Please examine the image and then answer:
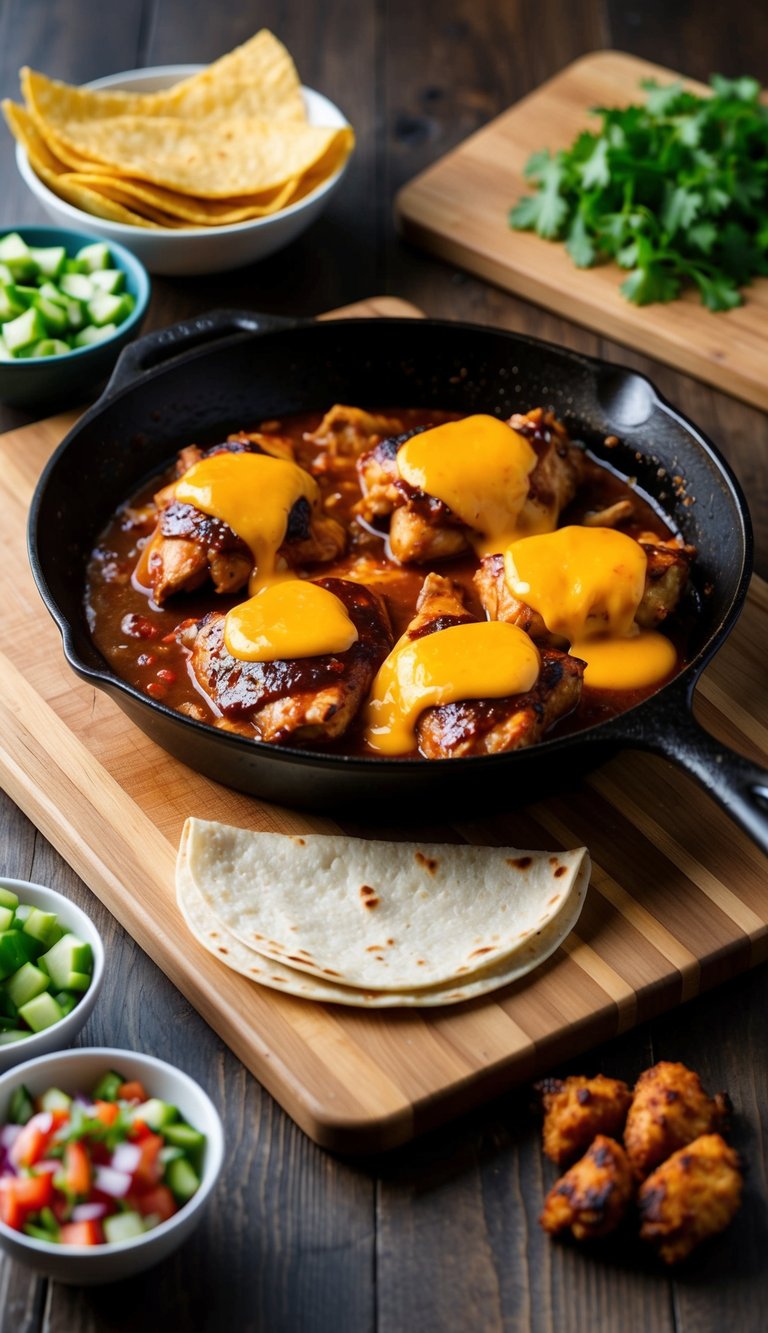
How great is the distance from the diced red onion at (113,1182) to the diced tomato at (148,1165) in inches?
1.1

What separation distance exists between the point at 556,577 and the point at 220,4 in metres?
6.11

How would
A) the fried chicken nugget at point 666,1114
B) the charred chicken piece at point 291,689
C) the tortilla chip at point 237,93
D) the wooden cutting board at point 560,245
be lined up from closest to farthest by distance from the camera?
the fried chicken nugget at point 666,1114, the charred chicken piece at point 291,689, the wooden cutting board at point 560,245, the tortilla chip at point 237,93

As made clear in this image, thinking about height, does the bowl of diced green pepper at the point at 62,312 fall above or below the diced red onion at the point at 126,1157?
above

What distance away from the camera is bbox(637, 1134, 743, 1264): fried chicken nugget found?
3.65 m

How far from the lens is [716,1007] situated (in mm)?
4359

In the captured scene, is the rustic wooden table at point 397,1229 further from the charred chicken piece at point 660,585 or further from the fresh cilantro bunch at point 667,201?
the fresh cilantro bunch at point 667,201

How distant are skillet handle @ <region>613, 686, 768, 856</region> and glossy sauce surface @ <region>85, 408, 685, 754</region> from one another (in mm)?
533

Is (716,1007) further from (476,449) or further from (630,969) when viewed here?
(476,449)

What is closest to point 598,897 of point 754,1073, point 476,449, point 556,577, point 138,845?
point 754,1073

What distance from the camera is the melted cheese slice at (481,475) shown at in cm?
527

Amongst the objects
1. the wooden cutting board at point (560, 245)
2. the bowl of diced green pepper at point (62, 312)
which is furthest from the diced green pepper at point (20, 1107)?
the wooden cutting board at point (560, 245)

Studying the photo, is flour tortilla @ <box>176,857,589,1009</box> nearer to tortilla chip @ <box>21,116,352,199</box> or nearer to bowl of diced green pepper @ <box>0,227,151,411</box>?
bowl of diced green pepper @ <box>0,227,151,411</box>

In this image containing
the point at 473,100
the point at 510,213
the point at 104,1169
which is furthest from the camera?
the point at 473,100

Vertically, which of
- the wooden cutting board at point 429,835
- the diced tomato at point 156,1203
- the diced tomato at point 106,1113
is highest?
the diced tomato at point 106,1113
